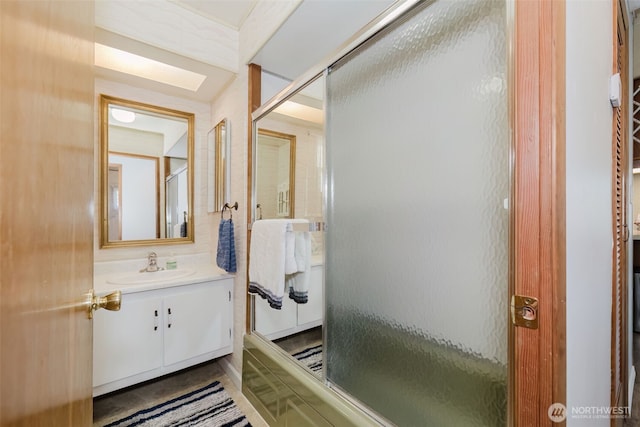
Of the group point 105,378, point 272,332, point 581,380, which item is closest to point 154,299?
point 105,378

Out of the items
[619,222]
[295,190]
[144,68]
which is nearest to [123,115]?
[144,68]

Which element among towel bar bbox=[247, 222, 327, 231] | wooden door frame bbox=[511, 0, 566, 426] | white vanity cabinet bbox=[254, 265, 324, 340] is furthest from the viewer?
white vanity cabinet bbox=[254, 265, 324, 340]

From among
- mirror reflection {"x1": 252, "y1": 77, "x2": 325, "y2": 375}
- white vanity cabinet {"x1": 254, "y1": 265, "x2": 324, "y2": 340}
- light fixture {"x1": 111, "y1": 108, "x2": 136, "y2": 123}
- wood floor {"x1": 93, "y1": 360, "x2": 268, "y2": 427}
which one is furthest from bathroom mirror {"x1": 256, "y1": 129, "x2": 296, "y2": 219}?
wood floor {"x1": 93, "y1": 360, "x2": 268, "y2": 427}

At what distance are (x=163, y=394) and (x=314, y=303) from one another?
1.36 meters

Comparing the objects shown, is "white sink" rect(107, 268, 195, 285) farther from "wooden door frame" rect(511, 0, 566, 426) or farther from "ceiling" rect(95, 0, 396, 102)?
"wooden door frame" rect(511, 0, 566, 426)

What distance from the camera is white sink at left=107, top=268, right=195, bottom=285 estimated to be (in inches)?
73.7

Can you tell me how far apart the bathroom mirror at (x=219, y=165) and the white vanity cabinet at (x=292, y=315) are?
2.76ft

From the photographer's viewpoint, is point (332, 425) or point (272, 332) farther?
point (272, 332)

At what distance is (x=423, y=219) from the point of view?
0.93 m

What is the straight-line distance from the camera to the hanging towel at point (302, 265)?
5.05ft

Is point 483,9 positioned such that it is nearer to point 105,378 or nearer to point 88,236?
point 88,236

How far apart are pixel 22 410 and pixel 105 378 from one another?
5.77ft

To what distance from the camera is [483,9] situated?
787 millimetres

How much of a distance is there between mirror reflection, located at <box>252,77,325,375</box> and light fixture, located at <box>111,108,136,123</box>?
1.07 m
